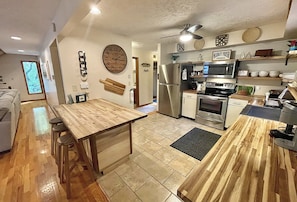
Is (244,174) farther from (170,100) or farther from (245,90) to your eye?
(170,100)

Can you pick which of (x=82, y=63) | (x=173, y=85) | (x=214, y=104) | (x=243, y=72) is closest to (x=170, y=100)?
(x=173, y=85)

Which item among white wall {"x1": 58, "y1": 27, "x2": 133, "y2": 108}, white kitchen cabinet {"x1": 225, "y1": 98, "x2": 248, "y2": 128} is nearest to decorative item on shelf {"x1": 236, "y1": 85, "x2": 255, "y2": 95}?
white kitchen cabinet {"x1": 225, "y1": 98, "x2": 248, "y2": 128}

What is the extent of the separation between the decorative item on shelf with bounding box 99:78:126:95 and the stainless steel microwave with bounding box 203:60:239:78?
2345 millimetres

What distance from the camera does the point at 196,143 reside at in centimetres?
268

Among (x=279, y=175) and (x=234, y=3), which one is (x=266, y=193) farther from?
(x=234, y=3)

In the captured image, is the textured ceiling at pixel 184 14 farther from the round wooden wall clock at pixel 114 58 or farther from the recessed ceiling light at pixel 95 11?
the round wooden wall clock at pixel 114 58

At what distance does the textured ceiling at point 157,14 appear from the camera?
1795 millimetres

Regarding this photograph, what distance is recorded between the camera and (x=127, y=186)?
169cm

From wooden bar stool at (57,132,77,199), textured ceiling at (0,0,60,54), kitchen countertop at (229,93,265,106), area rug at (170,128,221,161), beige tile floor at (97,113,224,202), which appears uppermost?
textured ceiling at (0,0,60,54)

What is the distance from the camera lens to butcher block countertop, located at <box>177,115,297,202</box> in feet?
2.10

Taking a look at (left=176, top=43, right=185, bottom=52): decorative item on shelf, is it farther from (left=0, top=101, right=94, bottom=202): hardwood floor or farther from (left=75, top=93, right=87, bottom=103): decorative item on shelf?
(left=0, top=101, right=94, bottom=202): hardwood floor

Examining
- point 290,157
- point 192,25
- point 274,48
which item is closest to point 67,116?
point 290,157

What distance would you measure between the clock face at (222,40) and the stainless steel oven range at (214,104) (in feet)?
3.42

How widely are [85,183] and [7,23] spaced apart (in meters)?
3.36
